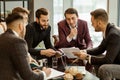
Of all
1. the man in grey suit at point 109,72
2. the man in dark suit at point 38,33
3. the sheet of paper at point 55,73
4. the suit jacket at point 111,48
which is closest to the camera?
the sheet of paper at point 55,73

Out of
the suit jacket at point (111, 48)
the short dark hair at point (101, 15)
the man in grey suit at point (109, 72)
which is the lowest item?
the man in grey suit at point (109, 72)

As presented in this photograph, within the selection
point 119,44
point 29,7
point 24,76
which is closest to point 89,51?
point 119,44

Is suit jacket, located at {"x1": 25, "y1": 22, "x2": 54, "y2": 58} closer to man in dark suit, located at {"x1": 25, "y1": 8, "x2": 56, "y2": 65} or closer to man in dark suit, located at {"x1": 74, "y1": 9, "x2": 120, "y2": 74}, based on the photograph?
man in dark suit, located at {"x1": 25, "y1": 8, "x2": 56, "y2": 65}

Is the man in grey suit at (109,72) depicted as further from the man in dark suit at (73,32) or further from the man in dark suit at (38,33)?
the man in dark suit at (73,32)

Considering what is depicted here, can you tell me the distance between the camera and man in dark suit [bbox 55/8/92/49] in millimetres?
3799

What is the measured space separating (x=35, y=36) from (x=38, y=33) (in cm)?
6

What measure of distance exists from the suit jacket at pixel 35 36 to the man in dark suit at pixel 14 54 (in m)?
1.31

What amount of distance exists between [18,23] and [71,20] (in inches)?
67.3

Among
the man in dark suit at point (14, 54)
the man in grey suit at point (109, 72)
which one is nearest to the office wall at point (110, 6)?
the man in grey suit at point (109, 72)

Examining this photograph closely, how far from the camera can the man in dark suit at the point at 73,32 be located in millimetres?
3799

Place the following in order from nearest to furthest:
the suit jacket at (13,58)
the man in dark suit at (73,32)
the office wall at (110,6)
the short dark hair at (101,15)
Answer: the suit jacket at (13,58)
the short dark hair at (101,15)
the man in dark suit at (73,32)
the office wall at (110,6)

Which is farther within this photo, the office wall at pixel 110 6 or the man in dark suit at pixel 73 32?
the office wall at pixel 110 6

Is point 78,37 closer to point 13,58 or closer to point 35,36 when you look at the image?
point 35,36

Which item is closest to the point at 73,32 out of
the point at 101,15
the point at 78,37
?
the point at 78,37
